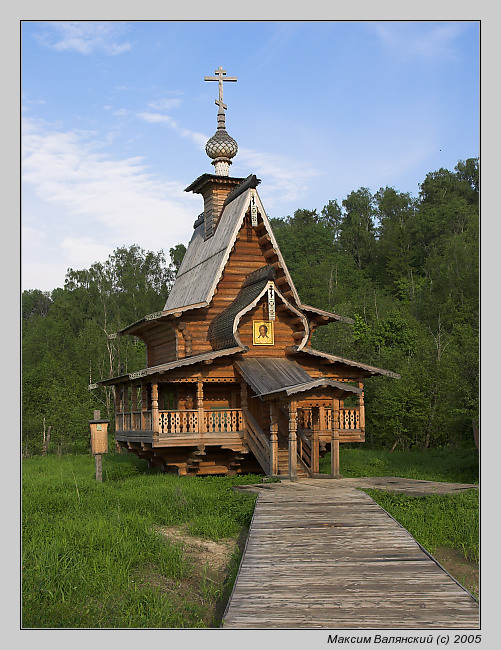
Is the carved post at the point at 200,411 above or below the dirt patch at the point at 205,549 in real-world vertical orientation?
above

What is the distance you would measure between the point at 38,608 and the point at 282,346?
1284 cm

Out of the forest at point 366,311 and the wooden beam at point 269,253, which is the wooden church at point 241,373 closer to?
the wooden beam at point 269,253

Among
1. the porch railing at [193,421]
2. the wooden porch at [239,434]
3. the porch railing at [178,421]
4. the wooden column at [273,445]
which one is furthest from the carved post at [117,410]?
the wooden column at [273,445]

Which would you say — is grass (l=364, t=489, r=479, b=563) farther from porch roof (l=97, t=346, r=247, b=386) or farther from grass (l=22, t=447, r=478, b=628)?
porch roof (l=97, t=346, r=247, b=386)

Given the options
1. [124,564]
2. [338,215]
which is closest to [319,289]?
[338,215]

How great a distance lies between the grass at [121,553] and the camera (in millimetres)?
7906

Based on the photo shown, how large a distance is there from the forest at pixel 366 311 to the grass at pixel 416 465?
51.6 inches

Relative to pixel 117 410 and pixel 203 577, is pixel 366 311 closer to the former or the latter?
pixel 117 410

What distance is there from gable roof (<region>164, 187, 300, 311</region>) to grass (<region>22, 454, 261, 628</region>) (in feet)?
20.7

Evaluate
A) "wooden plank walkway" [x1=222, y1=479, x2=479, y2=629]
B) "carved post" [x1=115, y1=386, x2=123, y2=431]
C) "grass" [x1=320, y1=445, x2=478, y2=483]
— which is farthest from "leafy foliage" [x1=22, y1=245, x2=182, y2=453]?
"wooden plank walkway" [x1=222, y1=479, x2=479, y2=629]

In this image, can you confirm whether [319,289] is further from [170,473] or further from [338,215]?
[170,473]

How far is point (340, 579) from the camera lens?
752 centimetres

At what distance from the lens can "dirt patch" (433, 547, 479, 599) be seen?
9133mm

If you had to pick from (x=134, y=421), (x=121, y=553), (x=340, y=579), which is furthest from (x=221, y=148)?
(x=340, y=579)
